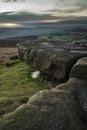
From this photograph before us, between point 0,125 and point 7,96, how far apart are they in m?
6.34

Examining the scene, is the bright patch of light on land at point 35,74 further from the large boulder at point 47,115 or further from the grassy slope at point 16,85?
the large boulder at point 47,115

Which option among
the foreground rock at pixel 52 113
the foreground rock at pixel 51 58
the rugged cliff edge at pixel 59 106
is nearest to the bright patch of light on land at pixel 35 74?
the foreground rock at pixel 51 58

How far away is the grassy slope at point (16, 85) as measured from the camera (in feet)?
52.5

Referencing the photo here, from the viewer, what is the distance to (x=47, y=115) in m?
12.2

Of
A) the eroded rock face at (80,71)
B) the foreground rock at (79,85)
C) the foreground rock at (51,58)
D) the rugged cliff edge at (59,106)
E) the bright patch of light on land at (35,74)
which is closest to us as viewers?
the rugged cliff edge at (59,106)

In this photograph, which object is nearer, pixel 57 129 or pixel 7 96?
pixel 57 129

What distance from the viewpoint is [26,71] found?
23.8m

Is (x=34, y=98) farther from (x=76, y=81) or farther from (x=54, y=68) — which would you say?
(x=54, y=68)

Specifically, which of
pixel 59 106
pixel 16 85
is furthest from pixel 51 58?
pixel 59 106

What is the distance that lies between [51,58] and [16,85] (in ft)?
11.1

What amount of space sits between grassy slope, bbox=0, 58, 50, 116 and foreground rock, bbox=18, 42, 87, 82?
1.07 m

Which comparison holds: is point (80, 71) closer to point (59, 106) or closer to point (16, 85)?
point (59, 106)

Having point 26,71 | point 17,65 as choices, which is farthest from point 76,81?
point 17,65

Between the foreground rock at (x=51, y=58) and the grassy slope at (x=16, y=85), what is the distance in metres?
1.07
